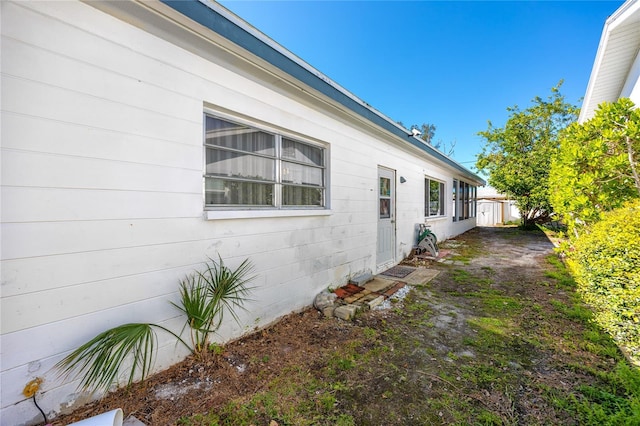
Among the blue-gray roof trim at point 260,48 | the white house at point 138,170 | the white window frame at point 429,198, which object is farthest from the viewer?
the white window frame at point 429,198

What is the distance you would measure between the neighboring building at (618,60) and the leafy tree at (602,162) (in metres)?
1.47

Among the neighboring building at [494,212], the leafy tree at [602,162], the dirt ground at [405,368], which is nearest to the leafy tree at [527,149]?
the neighboring building at [494,212]

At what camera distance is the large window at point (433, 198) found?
8773mm

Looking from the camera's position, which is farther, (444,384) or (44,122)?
(444,384)

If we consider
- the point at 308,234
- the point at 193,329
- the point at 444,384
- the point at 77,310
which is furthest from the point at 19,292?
the point at 444,384

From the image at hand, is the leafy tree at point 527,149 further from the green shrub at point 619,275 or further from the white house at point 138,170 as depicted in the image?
the white house at point 138,170

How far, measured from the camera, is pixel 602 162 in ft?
12.9

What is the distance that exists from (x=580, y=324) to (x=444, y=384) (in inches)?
102

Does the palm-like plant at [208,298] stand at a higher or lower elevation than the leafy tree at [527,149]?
lower

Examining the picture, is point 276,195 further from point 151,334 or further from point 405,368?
point 405,368

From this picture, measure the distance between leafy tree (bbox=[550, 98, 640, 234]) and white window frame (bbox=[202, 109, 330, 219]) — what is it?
13.5 feet

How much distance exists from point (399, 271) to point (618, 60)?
624 cm

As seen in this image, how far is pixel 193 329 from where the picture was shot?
8.41 ft

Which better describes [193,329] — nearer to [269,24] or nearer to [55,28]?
[55,28]
